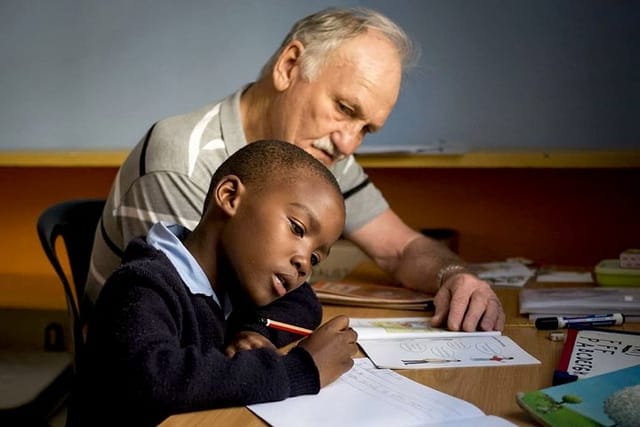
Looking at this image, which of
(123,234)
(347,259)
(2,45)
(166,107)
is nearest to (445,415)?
(123,234)

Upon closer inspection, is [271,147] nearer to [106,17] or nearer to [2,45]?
[106,17]

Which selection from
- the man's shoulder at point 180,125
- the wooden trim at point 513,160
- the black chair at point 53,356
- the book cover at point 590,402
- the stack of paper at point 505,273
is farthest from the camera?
the wooden trim at point 513,160

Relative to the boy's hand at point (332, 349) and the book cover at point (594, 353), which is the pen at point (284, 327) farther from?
the book cover at point (594, 353)

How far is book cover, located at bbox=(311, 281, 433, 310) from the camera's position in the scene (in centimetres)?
171

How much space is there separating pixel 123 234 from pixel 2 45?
1.69m

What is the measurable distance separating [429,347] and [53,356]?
62.6 inches

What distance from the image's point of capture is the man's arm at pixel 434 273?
1522mm

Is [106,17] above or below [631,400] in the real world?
above

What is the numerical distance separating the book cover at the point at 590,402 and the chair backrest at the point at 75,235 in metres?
1.07

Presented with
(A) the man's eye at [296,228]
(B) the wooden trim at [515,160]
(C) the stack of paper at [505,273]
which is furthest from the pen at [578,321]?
(B) the wooden trim at [515,160]

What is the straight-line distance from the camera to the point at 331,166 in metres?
1.95

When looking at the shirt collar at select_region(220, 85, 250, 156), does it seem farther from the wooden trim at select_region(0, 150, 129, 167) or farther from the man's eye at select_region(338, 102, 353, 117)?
the wooden trim at select_region(0, 150, 129, 167)

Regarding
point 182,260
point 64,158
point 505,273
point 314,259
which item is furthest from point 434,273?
point 64,158

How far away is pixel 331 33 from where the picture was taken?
71.7 inches
